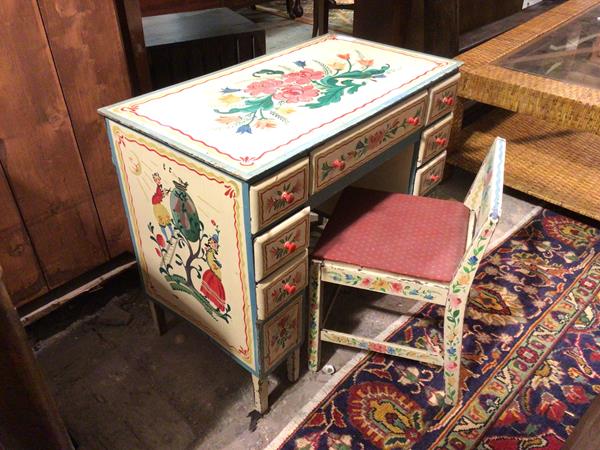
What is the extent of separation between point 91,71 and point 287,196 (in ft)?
2.40

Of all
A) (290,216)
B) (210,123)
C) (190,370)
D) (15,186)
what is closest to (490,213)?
(290,216)

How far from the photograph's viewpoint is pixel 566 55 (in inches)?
87.7

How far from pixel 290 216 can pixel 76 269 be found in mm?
858

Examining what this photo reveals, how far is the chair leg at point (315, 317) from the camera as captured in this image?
1.38 meters

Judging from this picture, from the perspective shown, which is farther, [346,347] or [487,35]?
[487,35]

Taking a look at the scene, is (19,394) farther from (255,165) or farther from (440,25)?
(440,25)

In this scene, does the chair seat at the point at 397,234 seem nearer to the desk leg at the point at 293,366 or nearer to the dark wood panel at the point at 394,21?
the desk leg at the point at 293,366

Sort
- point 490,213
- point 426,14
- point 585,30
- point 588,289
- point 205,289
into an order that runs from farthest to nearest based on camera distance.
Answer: point 585,30 → point 426,14 → point 588,289 → point 205,289 → point 490,213

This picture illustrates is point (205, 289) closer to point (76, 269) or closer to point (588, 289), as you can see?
point (76, 269)

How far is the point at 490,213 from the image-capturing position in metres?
1.10

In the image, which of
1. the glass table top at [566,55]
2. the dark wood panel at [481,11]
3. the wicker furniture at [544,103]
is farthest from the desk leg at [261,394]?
the dark wood panel at [481,11]

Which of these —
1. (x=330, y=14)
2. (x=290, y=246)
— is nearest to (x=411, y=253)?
(x=290, y=246)

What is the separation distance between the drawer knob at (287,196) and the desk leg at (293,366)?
0.54m

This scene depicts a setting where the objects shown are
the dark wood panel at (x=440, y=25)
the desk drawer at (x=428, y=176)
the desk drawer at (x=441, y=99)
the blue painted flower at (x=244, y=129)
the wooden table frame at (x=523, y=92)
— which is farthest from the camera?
the dark wood panel at (x=440, y=25)
